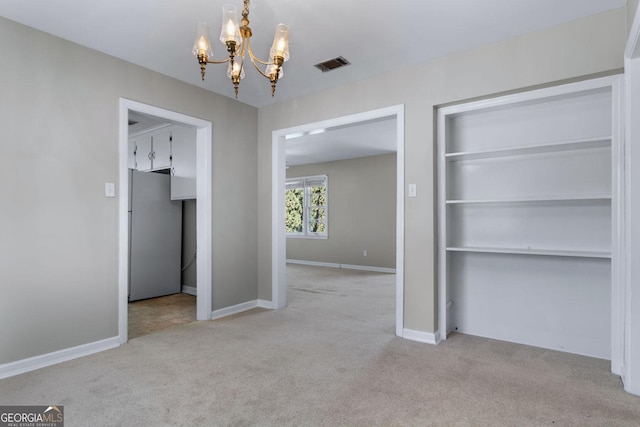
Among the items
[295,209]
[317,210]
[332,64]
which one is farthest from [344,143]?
[332,64]

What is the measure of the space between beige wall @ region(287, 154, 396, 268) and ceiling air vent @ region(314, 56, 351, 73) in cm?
442

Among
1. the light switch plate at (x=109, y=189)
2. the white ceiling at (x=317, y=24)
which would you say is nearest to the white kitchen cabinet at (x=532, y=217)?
the white ceiling at (x=317, y=24)

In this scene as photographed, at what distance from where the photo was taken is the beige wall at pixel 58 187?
2529 millimetres

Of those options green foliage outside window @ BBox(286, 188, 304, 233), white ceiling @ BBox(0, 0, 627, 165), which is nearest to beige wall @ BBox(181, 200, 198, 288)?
white ceiling @ BBox(0, 0, 627, 165)

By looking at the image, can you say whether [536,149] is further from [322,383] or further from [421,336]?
[322,383]

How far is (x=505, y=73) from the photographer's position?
9.38 feet

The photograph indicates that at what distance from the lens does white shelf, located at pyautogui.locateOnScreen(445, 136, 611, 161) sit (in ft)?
8.73

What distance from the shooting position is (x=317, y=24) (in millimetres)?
2588

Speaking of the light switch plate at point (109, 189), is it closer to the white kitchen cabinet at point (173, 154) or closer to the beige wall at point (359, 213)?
the white kitchen cabinet at point (173, 154)

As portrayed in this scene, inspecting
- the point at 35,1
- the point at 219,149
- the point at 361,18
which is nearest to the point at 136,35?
the point at 35,1

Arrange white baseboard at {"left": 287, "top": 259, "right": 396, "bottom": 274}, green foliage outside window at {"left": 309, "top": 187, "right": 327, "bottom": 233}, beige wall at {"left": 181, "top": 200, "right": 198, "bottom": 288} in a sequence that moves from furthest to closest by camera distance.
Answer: green foliage outside window at {"left": 309, "top": 187, "right": 327, "bottom": 233}, white baseboard at {"left": 287, "top": 259, "right": 396, "bottom": 274}, beige wall at {"left": 181, "top": 200, "right": 198, "bottom": 288}

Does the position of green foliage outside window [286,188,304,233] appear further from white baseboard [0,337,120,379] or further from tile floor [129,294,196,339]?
white baseboard [0,337,120,379]

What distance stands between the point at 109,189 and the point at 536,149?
3587 millimetres

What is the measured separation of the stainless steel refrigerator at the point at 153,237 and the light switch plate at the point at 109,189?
1874mm
